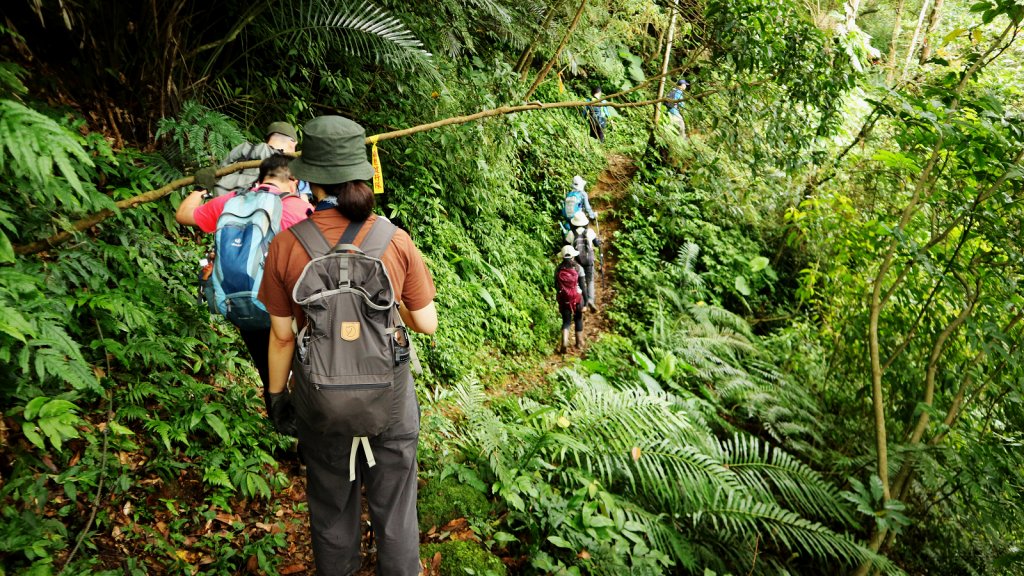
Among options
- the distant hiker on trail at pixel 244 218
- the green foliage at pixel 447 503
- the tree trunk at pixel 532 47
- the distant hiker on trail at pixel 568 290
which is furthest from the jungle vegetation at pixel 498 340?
the distant hiker on trail at pixel 568 290

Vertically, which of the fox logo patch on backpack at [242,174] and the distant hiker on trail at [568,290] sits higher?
the fox logo patch on backpack at [242,174]

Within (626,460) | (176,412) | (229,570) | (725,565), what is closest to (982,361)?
(725,565)

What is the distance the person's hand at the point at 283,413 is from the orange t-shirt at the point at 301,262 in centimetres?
51

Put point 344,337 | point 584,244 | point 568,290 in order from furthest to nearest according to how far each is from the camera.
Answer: point 584,244
point 568,290
point 344,337

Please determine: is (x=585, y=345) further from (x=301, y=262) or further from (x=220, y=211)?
(x=301, y=262)

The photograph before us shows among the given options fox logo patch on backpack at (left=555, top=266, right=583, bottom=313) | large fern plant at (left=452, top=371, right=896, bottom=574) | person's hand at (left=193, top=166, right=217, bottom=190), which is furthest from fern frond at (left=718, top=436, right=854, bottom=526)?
person's hand at (left=193, top=166, right=217, bottom=190)

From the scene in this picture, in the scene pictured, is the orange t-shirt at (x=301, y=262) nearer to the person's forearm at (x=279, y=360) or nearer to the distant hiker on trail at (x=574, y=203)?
the person's forearm at (x=279, y=360)

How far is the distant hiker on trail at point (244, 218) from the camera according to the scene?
2.87 metres

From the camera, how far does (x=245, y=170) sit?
3443 mm

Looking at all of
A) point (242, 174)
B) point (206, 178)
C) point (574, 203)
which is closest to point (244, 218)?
point (206, 178)

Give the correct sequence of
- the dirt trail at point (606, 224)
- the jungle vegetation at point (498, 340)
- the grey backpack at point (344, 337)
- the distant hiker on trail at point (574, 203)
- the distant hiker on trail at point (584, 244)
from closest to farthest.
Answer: the grey backpack at point (344, 337) < the jungle vegetation at point (498, 340) < the distant hiker on trail at point (584, 244) < the distant hiker on trail at point (574, 203) < the dirt trail at point (606, 224)

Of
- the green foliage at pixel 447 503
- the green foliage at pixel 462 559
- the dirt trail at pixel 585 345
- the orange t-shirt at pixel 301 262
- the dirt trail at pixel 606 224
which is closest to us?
the orange t-shirt at pixel 301 262

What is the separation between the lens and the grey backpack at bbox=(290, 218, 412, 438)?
2197mm

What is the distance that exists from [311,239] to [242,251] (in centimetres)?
80
